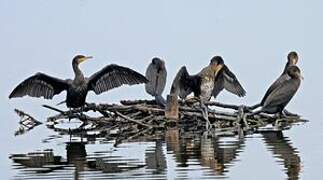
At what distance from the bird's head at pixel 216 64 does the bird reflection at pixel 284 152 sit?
3.73 m

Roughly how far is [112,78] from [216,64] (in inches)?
102

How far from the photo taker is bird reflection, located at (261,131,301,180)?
13.7 m

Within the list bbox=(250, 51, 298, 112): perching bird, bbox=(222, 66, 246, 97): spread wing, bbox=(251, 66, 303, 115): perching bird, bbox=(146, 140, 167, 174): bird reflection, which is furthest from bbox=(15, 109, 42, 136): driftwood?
bbox=(146, 140, 167, 174): bird reflection

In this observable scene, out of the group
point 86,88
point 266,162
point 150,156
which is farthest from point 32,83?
point 266,162

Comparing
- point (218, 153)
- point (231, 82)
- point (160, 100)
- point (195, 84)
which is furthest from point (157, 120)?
point (218, 153)

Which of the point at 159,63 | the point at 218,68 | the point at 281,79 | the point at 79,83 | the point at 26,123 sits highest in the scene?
the point at 159,63

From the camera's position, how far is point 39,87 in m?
22.8

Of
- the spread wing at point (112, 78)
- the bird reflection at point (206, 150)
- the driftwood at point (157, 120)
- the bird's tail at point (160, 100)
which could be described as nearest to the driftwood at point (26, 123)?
the driftwood at point (157, 120)

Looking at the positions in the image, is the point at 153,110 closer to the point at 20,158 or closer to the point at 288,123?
the point at 288,123

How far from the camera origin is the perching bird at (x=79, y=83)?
72.4 feet

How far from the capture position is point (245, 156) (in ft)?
51.0

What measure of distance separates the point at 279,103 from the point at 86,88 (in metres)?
4.38

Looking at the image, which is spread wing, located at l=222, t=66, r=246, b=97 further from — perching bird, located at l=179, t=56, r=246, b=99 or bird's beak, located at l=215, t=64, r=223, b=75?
bird's beak, located at l=215, t=64, r=223, b=75

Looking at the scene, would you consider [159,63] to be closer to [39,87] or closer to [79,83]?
[79,83]
